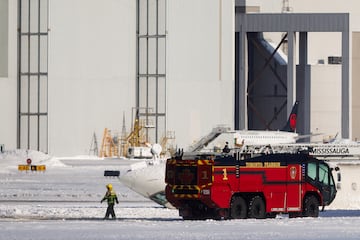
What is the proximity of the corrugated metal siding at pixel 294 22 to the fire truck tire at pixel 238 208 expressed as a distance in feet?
250

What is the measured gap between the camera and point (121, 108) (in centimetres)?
9994

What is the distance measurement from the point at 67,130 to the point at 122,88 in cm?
556

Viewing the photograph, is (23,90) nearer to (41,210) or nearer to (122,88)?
(122,88)

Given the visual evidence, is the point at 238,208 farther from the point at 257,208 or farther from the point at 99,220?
the point at 99,220

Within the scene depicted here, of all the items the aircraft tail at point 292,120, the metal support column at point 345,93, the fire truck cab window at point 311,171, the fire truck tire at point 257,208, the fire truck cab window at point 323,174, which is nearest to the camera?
the fire truck tire at point 257,208

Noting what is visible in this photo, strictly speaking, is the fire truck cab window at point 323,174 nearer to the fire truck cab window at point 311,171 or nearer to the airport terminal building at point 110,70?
the fire truck cab window at point 311,171

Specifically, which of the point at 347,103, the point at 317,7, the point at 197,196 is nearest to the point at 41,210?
the point at 197,196

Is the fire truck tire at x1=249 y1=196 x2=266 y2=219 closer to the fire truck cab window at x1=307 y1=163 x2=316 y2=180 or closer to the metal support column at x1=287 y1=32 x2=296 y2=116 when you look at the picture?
the fire truck cab window at x1=307 y1=163 x2=316 y2=180

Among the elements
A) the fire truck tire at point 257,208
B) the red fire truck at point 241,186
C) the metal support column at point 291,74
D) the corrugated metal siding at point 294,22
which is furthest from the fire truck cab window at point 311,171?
the corrugated metal siding at point 294,22

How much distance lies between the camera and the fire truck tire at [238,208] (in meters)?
35.4

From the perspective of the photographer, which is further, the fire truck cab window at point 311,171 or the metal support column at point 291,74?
the metal support column at point 291,74

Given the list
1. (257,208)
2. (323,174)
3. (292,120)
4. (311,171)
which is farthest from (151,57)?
(257,208)

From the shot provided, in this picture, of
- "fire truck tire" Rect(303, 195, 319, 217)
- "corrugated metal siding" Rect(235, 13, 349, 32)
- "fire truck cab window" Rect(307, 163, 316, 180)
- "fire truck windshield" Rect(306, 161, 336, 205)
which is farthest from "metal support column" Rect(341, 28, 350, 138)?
"fire truck tire" Rect(303, 195, 319, 217)

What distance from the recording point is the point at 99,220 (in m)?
35.1
